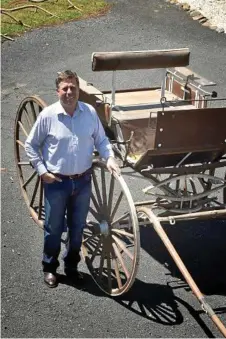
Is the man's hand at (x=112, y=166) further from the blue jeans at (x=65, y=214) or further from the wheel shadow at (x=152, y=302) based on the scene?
the wheel shadow at (x=152, y=302)

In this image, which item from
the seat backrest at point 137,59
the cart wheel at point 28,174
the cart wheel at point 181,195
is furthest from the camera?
the cart wheel at point 28,174

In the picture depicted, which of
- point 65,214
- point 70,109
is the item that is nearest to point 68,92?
point 70,109

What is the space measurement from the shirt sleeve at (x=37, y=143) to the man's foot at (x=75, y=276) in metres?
0.99

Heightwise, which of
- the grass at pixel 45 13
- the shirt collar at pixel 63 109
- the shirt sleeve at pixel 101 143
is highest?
the grass at pixel 45 13

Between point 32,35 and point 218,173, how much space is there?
6.09m

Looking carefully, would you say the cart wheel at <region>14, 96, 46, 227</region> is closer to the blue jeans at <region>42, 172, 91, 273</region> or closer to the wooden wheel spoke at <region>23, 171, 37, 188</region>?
the wooden wheel spoke at <region>23, 171, 37, 188</region>

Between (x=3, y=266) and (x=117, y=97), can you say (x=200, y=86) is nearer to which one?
(x=117, y=97)

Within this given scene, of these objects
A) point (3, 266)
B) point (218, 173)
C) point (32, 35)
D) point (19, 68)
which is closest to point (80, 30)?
point (32, 35)

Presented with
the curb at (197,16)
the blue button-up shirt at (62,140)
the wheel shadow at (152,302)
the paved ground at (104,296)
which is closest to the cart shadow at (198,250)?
the paved ground at (104,296)

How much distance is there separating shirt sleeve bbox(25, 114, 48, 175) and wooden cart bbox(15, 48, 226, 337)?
0.48 metres

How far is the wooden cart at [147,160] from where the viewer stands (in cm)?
477

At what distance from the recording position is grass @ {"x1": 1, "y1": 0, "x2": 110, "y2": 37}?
12.3 metres

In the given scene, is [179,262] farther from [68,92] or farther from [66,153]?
[68,92]

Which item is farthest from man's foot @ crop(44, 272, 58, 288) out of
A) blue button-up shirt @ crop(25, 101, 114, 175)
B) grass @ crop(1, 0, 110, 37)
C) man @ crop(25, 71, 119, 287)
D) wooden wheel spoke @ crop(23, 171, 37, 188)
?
grass @ crop(1, 0, 110, 37)
